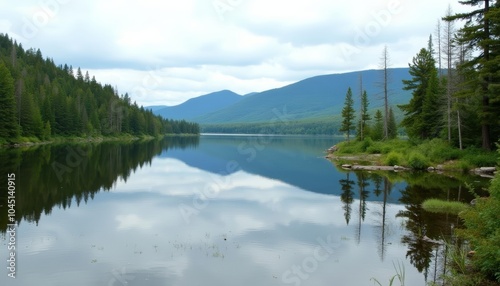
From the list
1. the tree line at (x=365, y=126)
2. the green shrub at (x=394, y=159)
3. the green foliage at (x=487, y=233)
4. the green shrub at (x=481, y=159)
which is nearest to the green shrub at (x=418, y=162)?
the green shrub at (x=394, y=159)

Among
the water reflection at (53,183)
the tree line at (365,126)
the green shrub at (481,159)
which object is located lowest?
the water reflection at (53,183)

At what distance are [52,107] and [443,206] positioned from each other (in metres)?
103

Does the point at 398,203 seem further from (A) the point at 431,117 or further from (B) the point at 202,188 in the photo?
(A) the point at 431,117

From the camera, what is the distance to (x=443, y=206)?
24.2 metres

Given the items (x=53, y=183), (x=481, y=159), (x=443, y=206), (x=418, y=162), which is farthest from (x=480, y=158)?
(x=53, y=183)

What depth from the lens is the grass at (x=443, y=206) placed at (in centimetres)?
2330

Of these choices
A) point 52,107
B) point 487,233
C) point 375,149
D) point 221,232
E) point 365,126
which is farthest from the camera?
point 52,107

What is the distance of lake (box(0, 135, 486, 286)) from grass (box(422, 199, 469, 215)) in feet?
2.29

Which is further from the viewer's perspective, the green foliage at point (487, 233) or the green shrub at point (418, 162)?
the green shrub at point (418, 162)

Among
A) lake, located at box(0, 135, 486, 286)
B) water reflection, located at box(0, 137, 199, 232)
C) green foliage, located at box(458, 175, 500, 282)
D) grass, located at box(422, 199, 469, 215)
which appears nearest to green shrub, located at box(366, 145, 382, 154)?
lake, located at box(0, 135, 486, 286)

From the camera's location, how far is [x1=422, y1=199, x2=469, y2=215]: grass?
2330cm

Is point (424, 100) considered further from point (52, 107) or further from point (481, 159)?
point (52, 107)

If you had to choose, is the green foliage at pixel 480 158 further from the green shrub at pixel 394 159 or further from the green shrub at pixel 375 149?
the green shrub at pixel 375 149

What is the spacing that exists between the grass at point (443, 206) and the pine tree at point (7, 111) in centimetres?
7269
